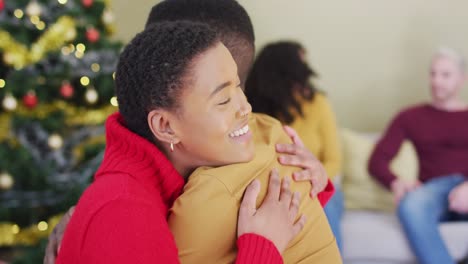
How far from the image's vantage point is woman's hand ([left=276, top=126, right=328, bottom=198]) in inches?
41.7

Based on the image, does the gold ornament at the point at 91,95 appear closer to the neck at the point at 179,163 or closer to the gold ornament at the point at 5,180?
the gold ornament at the point at 5,180

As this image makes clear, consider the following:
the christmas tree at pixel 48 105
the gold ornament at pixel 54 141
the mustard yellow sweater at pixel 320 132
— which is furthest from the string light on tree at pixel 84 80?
the mustard yellow sweater at pixel 320 132

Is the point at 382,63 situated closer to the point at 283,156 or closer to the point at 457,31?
the point at 457,31

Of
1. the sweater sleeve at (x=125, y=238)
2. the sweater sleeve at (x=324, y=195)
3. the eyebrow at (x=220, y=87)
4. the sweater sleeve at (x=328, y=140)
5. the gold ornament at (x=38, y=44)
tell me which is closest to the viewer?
the sweater sleeve at (x=125, y=238)

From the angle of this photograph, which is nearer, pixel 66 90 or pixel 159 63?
pixel 159 63

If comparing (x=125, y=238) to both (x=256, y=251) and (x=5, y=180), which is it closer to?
(x=256, y=251)

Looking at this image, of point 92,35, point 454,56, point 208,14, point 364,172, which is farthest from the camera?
point 364,172

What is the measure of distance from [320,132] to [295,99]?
255mm

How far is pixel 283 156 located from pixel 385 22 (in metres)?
2.40

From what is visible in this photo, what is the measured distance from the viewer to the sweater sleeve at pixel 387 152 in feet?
8.90

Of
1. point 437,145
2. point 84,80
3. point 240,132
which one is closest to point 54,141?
point 84,80

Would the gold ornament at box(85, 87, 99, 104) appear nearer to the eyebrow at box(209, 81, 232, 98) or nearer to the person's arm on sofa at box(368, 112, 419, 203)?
the person's arm on sofa at box(368, 112, 419, 203)

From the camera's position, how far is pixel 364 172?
291 cm

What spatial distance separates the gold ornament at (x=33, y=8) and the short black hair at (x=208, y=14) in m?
1.44
